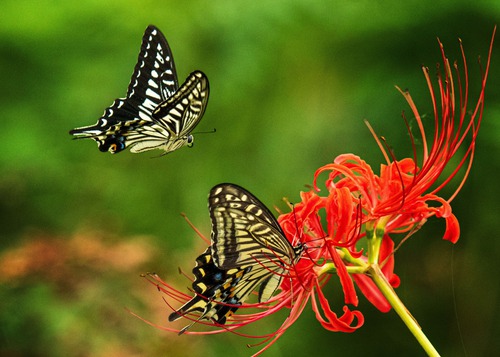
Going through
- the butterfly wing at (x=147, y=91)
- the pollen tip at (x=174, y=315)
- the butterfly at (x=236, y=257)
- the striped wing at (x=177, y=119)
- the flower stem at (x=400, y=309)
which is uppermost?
the butterfly wing at (x=147, y=91)

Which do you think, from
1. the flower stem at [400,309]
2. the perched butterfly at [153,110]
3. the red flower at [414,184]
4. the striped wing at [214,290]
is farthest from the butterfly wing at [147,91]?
the flower stem at [400,309]

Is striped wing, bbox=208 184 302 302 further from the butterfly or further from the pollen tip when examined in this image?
the pollen tip

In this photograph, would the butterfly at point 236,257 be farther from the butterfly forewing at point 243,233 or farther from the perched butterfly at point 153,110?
the perched butterfly at point 153,110

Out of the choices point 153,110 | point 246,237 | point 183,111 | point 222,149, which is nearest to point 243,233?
point 246,237

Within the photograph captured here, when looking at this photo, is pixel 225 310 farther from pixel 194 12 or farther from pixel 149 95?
pixel 194 12

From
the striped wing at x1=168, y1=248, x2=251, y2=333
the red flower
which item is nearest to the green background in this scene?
the striped wing at x1=168, y1=248, x2=251, y2=333
